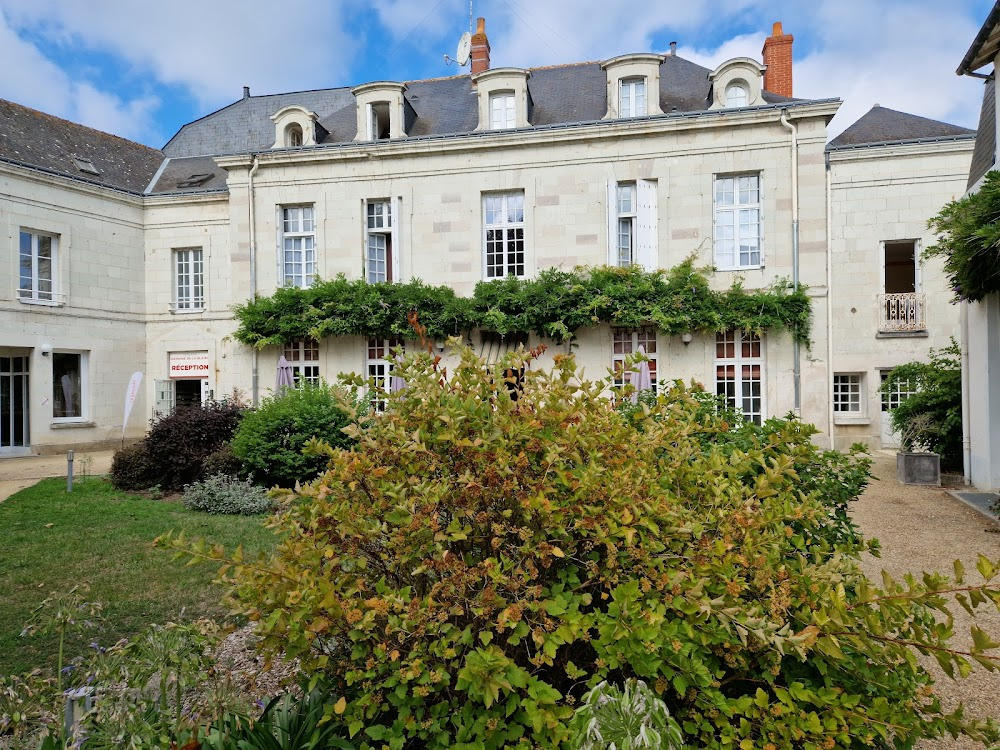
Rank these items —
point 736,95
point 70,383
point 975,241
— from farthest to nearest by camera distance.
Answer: point 70,383 < point 736,95 < point 975,241

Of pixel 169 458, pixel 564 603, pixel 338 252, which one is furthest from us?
pixel 338 252

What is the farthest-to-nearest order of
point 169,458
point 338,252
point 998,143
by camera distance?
1. point 338,252
2. point 169,458
3. point 998,143

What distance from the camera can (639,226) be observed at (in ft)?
40.8

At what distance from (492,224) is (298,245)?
4.67 metres

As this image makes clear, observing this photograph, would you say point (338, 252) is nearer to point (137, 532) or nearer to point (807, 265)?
point (137, 532)

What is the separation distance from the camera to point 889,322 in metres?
14.0

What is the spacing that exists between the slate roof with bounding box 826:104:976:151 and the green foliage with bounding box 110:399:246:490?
46.8 ft

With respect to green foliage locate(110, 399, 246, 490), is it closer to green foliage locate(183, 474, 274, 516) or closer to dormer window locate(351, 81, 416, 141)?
green foliage locate(183, 474, 274, 516)

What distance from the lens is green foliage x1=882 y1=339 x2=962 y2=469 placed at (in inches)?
402

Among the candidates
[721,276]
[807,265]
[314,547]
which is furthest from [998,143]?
[314,547]

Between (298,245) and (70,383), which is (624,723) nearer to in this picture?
(298,245)

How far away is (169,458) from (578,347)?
7.74m

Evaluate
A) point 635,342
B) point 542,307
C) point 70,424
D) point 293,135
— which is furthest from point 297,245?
point 635,342

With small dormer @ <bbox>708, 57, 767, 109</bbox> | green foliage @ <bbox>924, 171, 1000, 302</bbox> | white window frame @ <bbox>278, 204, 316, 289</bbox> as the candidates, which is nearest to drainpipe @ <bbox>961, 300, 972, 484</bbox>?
green foliage @ <bbox>924, 171, 1000, 302</bbox>
